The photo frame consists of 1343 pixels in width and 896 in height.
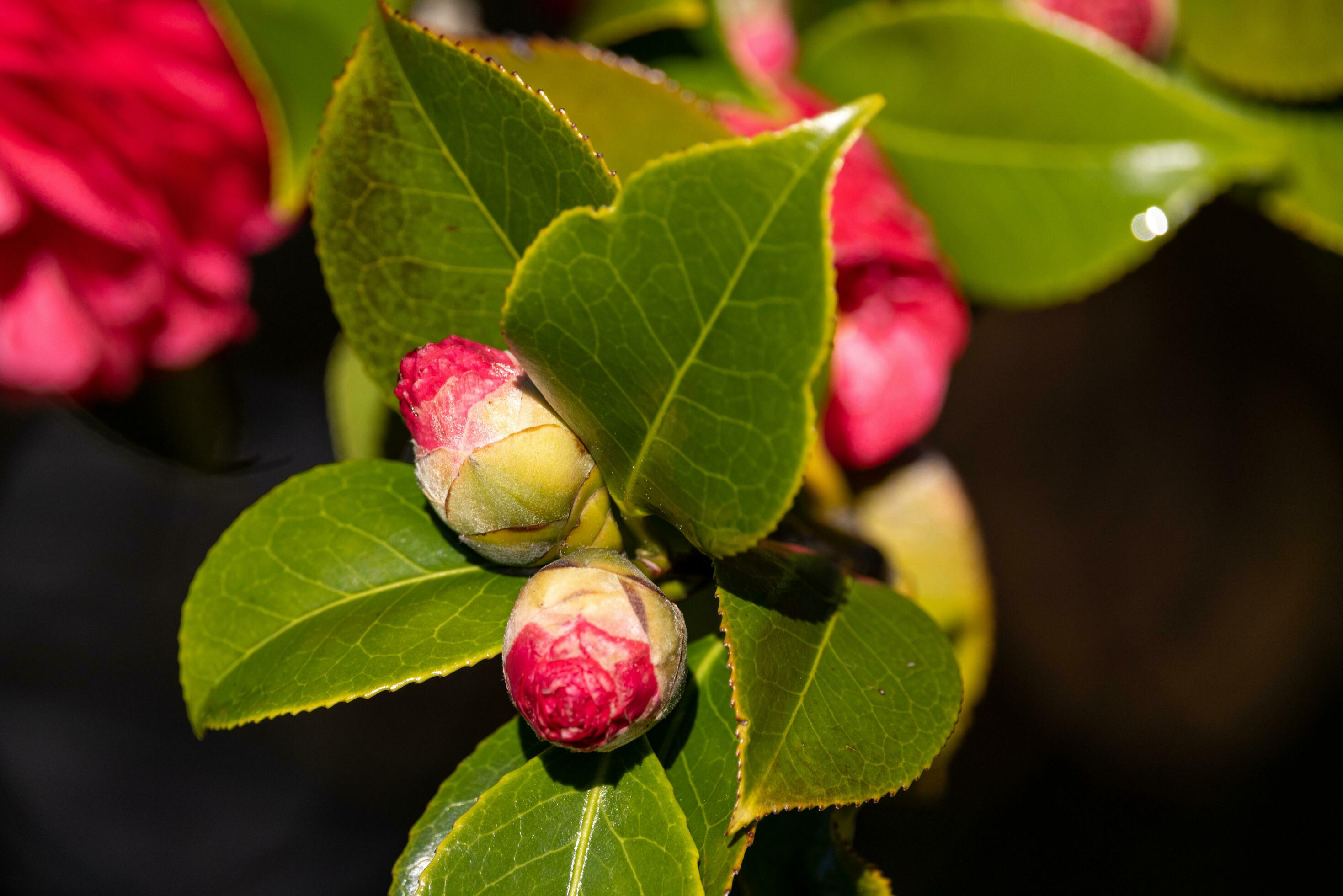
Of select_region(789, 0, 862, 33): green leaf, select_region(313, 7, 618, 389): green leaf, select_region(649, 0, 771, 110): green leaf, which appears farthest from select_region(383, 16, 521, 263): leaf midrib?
select_region(789, 0, 862, 33): green leaf

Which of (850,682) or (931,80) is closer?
(850,682)

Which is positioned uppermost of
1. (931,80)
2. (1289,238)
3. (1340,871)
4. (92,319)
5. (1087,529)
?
(931,80)

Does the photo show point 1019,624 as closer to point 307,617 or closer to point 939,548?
point 939,548

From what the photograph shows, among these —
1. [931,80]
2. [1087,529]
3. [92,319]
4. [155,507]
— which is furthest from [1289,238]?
[155,507]

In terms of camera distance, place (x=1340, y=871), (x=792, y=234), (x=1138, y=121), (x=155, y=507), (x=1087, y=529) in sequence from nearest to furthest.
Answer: (x=792, y=234)
(x=1138, y=121)
(x=1087, y=529)
(x=1340, y=871)
(x=155, y=507)

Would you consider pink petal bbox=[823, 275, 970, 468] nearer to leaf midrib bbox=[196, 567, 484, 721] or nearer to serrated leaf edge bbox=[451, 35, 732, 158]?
serrated leaf edge bbox=[451, 35, 732, 158]

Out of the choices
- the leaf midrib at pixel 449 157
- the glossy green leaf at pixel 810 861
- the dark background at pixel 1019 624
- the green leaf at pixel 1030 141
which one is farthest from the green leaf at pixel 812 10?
the glossy green leaf at pixel 810 861

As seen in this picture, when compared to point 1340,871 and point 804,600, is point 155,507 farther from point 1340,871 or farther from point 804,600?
point 1340,871
